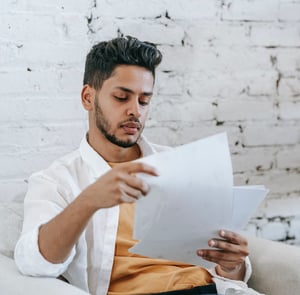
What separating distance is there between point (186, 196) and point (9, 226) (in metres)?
0.47

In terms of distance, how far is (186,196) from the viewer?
1.05 m

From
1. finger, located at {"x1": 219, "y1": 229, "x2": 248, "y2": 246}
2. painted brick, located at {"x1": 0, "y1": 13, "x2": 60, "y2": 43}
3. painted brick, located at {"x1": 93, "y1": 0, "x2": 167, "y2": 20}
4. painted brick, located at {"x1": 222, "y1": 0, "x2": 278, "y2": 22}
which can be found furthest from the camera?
painted brick, located at {"x1": 222, "y1": 0, "x2": 278, "y2": 22}

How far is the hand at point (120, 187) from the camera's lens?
3.37ft

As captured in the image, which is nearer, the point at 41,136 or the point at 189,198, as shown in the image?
the point at 189,198

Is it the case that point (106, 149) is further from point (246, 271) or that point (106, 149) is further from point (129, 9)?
point (129, 9)

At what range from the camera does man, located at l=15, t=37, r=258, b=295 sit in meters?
1.18

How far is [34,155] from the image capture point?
168 cm

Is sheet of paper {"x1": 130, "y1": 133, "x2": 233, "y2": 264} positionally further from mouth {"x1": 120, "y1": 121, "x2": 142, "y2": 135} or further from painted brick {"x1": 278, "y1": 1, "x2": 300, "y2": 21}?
painted brick {"x1": 278, "y1": 1, "x2": 300, "y2": 21}

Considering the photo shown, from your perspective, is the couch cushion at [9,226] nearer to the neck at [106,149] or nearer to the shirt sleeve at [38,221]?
the shirt sleeve at [38,221]

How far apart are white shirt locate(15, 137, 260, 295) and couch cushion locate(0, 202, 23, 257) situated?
0.30ft

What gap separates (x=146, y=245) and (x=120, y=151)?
34 cm

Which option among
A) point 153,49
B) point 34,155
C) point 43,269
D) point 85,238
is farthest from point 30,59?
point 43,269

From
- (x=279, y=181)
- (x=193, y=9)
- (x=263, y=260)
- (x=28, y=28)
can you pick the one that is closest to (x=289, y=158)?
(x=279, y=181)

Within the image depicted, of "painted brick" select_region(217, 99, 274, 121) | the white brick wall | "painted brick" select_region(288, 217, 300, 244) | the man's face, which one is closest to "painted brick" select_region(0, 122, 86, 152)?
the white brick wall
